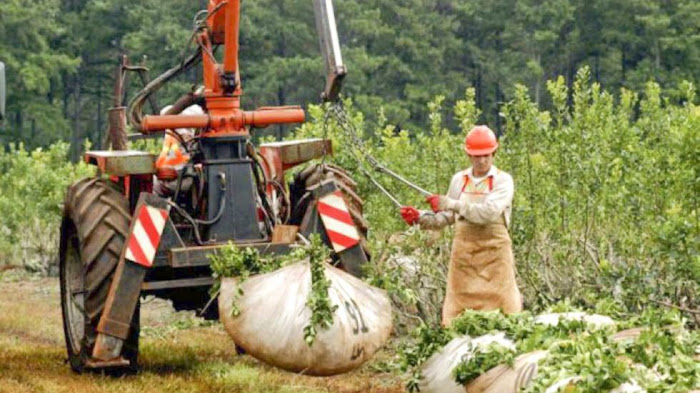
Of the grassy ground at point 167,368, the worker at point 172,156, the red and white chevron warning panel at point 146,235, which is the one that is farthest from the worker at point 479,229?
the worker at point 172,156

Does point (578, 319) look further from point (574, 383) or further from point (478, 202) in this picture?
point (478, 202)

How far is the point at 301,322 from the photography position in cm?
894

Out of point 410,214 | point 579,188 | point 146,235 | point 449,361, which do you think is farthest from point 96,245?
point 579,188

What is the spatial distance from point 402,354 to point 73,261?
11.7 ft

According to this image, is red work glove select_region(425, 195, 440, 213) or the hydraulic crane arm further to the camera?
the hydraulic crane arm

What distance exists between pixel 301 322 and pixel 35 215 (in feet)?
53.7

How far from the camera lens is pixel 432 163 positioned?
14656 mm

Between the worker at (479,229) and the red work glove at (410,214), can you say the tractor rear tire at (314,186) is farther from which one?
the worker at (479,229)

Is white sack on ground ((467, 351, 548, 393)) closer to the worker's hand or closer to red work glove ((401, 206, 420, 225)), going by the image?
the worker's hand

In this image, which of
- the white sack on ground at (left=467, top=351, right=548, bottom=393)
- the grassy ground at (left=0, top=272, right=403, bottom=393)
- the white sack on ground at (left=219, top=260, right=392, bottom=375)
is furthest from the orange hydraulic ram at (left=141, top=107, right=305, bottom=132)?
the white sack on ground at (left=467, top=351, right=548, bottom=393)

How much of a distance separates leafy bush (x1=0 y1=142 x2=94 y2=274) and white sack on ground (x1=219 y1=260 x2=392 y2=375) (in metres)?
13.8

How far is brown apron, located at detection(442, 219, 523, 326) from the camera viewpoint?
35.1ft

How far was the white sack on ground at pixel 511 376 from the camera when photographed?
801 cm

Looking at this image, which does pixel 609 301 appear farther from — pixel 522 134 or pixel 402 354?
pixel 522 134
